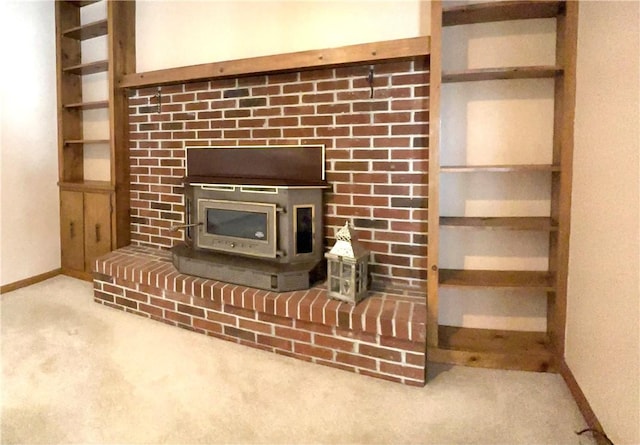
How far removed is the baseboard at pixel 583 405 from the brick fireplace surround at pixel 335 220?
623 mm

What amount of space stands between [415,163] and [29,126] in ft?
9.27

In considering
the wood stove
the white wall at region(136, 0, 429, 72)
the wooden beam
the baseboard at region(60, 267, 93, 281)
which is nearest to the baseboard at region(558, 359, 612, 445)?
the wooden beam

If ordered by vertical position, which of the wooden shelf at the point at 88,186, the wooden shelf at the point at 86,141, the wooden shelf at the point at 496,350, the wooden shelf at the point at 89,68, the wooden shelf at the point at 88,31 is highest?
the wooden shelf at the point at 88,31

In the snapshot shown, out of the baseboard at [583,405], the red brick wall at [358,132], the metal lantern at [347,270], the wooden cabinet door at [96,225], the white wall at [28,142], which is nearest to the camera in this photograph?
the baseboard at [583,405]

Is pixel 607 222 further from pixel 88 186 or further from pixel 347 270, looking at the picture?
pixel 88 186

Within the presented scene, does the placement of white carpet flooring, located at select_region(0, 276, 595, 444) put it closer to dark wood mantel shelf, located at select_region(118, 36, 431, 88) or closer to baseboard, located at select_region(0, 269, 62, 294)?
baseboard, located at select_region(0, 269, 62, 294)

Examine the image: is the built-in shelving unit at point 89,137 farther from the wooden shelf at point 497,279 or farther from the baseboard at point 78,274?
the wooden shelf at point 497,279

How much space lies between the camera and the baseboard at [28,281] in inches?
116

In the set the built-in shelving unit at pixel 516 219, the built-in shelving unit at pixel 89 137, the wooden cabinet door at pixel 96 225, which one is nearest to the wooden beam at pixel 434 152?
the built-in shelving unit at pixel 516 219

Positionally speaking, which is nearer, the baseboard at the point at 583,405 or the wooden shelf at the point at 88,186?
the baseboard at the point at 583,405

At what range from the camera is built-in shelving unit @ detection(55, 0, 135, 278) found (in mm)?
2889

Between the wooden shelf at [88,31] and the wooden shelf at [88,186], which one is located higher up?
the wooden shelf at [88,31]

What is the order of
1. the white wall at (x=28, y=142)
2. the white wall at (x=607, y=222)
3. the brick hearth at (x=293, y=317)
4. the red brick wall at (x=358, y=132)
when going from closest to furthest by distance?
1. the white wall at (x=607, y=222)
2. the brick hearth at (x=293, y=317)
3. the red brick wall at (x=358, y=132)
4. the white wall at (x=28, y=142)

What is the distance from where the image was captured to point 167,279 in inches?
94.3
